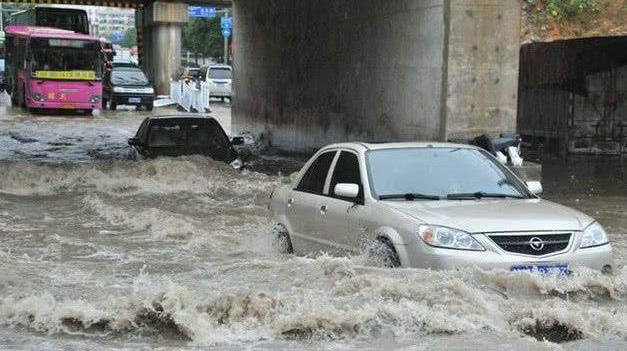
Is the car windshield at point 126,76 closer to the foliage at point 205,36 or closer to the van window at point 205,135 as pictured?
the van window at point 205,135

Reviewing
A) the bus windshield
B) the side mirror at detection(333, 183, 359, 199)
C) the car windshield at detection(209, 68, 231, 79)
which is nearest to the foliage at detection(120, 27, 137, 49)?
the car windshield at detection(209, 68, 231, 79)

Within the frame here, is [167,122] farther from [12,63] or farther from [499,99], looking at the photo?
[12,63]

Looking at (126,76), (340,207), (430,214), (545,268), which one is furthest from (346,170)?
(126,76)

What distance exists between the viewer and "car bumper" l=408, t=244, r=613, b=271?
25.1ft

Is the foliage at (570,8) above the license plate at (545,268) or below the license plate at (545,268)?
above

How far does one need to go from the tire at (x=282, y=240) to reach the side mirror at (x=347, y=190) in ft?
4.39

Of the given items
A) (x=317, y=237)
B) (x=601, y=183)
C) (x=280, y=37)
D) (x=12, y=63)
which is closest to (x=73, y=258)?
(x=317, y=237)

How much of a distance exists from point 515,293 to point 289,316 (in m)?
1.78

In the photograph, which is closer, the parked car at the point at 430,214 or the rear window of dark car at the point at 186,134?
the parked car at the point at 430,214

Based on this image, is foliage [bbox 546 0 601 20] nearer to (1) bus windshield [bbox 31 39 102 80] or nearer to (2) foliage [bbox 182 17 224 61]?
(1) bus windshield [bbox 31 39 102 80]

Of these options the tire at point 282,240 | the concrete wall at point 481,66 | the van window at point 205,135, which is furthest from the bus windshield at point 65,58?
the tire at point 282,240

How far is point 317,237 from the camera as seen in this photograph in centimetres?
938

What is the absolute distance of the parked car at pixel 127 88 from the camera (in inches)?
1806

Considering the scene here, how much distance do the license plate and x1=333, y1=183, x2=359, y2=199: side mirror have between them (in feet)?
5.55
